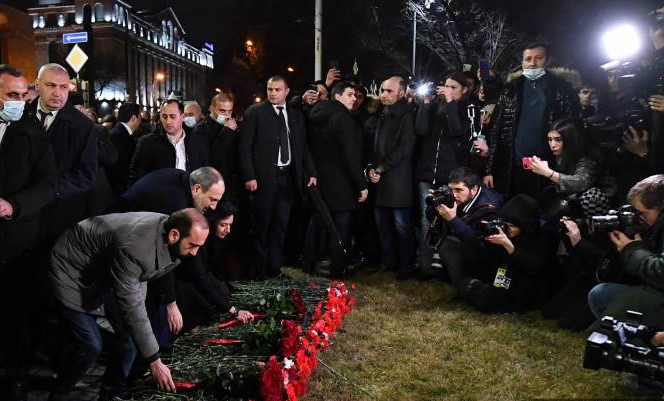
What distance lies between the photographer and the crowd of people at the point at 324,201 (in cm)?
395

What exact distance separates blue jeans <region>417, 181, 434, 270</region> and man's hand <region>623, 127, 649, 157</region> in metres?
2.31

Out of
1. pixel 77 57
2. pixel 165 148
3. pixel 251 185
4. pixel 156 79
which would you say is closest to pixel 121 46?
pixel 156 79

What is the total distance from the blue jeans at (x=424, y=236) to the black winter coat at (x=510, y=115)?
802mm

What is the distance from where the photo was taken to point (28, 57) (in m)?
57.1

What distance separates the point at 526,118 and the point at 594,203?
1.32 m

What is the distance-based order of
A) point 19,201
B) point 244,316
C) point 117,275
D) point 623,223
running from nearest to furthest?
point 117,275
point 623,223
point 19,201
point 244,316

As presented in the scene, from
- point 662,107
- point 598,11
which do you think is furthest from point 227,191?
point 598,11

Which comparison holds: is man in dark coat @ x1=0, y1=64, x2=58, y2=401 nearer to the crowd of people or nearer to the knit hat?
the crowd of people

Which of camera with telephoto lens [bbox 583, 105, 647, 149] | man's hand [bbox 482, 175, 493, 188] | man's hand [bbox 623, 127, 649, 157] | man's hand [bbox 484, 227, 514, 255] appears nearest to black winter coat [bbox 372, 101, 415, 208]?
man's hand [bbox 482, 175, 493, 188]

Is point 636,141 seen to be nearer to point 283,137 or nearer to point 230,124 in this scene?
point 283,137

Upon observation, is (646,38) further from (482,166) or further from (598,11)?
(598,11)

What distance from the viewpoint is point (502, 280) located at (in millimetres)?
5816

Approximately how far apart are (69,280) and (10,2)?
67.5 meters

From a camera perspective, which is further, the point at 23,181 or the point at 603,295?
the point at 603,295
